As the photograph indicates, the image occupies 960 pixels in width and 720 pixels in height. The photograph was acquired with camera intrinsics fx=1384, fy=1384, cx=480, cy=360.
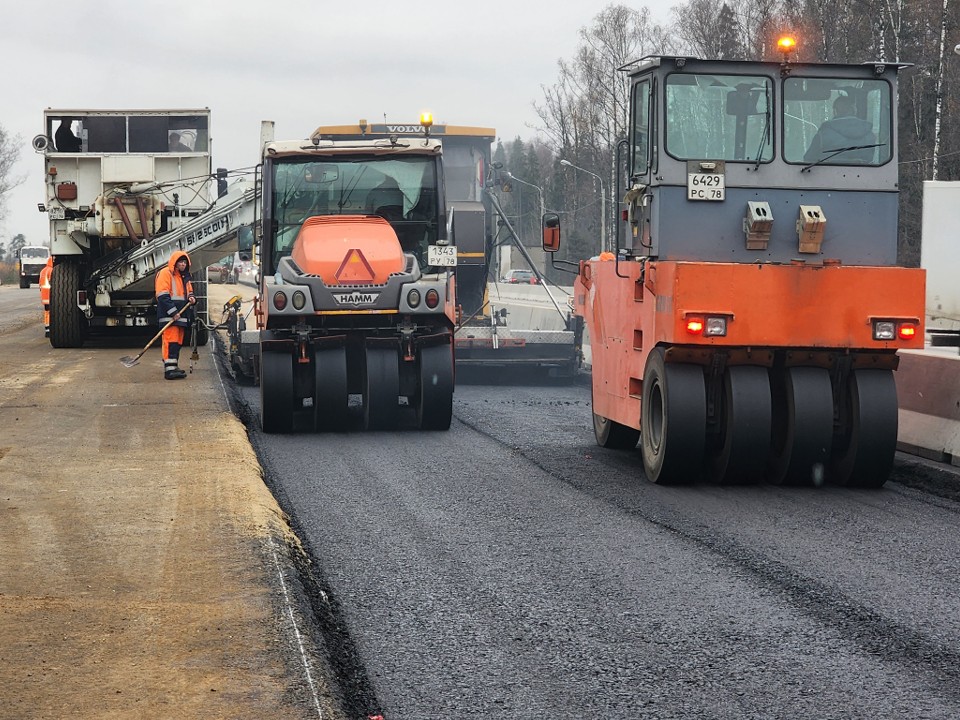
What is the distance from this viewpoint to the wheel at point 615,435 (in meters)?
11.9

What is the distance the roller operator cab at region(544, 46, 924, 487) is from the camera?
951 centimetres

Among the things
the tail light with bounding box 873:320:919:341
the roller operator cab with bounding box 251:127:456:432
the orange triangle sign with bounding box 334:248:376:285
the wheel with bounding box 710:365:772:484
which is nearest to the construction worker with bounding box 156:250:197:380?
the roller operator cab with bounding box 251:127:456:432

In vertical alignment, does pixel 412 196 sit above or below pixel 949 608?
above

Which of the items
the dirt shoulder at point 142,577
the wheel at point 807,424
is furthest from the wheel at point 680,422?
the dirt shoulder at point 142,577

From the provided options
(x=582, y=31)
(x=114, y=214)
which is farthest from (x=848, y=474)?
(x=582, y=31)

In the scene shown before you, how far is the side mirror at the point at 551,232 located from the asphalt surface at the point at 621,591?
5.73ft

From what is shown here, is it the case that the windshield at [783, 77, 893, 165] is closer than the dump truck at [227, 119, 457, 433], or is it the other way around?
the windshield at [783, 77, 893, 165]

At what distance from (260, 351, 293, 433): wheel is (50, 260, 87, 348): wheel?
1005 centimetres

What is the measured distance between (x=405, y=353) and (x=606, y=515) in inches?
204

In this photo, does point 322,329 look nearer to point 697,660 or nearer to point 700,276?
point 700,276

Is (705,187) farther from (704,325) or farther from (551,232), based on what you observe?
(551,232)

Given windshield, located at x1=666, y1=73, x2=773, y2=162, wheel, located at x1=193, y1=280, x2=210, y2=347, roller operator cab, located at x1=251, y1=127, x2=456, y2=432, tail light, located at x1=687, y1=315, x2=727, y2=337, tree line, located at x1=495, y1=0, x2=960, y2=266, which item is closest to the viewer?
tail light, located at x1=687, y1=315, x2=727, y2=337

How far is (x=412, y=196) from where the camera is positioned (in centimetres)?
1452

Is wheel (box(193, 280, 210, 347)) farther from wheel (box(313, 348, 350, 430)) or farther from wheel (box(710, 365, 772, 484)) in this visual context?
wheel (box(710, 365, 772, 484))
